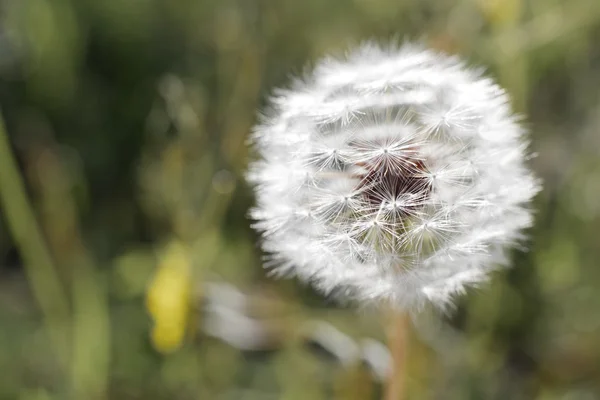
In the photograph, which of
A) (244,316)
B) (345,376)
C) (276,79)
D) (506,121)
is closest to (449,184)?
(506,121)

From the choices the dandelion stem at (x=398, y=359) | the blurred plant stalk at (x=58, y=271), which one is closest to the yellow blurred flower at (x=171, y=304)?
the blurred plant stalk at (x=58, y=271)

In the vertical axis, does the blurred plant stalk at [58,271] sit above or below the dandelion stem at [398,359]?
above

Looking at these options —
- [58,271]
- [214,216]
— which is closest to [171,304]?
[214,216]

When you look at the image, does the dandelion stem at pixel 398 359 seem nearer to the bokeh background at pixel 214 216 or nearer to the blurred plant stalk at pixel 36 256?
the bokeh background at pixel 214 216

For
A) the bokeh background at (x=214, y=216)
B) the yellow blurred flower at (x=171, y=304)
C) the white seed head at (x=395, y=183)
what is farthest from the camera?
the bokeh background at (x=214, y=216)

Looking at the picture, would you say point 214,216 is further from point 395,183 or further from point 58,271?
point 395,183

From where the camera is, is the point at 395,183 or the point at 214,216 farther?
the point at 214,216

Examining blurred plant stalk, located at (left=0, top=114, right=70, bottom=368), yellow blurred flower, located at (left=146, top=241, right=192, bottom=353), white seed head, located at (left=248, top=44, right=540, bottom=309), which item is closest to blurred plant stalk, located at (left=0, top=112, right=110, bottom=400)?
blurred plant stalk, located at (left=0, top=114, right=70, bottom=368)
